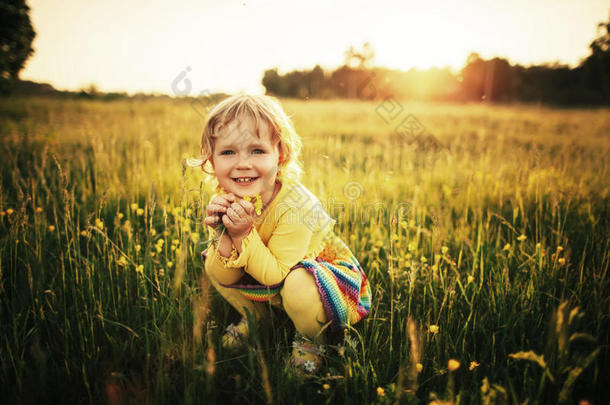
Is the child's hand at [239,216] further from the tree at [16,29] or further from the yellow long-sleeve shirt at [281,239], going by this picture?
the tree at [16,29]

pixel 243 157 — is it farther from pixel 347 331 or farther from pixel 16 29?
pixel 16 29

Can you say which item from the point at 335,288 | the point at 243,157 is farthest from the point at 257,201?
the point at 335,288

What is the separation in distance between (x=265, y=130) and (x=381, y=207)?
5.24 ft

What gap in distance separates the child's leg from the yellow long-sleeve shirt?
63 mm

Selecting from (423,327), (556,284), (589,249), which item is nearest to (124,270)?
(423,327)

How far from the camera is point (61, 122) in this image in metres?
6.77

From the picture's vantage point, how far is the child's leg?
5.05ft

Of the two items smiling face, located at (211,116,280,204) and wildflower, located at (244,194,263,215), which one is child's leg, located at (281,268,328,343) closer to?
wildflower, located at (244,194,263,215)

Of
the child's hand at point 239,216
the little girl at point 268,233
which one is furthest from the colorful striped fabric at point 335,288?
the child's hand at point 239,216

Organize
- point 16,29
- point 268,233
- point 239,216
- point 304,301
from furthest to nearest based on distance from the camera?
1. point 16,29
2. point 268,233
3. point 304,301
4. point 239,216

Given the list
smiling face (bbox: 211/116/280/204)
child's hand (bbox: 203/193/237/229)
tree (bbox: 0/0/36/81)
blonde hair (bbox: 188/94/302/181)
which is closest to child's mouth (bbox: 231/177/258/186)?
smiling face (bbox: 211/116/280/204)

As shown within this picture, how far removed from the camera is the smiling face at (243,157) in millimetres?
1569

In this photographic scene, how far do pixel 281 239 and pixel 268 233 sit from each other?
13 centimetres

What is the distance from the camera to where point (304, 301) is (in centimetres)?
154
